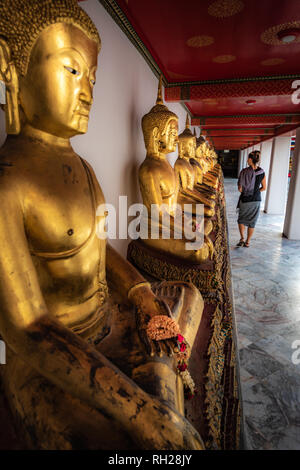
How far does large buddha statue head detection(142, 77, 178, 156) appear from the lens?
7.07 feet

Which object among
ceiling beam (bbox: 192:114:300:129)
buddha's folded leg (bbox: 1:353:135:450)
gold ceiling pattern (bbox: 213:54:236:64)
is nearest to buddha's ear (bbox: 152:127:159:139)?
gold ceiling pattern (bbox: 213:54:236:64)

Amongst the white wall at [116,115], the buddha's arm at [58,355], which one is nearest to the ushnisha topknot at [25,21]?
the buddha's arm at [58,355]

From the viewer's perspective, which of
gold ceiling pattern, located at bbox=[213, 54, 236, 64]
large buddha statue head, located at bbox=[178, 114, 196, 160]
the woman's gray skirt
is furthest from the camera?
the woman's gray skirt

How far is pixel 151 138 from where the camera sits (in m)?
2.21

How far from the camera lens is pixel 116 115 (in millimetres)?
1967

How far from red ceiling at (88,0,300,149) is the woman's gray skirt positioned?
2.29 metres

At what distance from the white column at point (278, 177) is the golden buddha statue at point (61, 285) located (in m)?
8.37

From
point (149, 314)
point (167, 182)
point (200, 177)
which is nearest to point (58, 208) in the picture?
point (149, 314)

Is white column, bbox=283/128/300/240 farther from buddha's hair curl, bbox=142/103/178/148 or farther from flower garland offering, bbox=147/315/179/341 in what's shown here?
flower garland offering, bbox=147/315/179/341

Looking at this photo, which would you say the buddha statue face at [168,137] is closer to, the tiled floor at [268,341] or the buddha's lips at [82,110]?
the buddha's lips at [82,110]

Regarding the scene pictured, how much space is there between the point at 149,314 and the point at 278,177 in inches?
340

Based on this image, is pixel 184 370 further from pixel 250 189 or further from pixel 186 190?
pixel 250 189

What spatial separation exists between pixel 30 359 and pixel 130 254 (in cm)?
152

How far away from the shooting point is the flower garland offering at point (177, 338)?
98 cm
